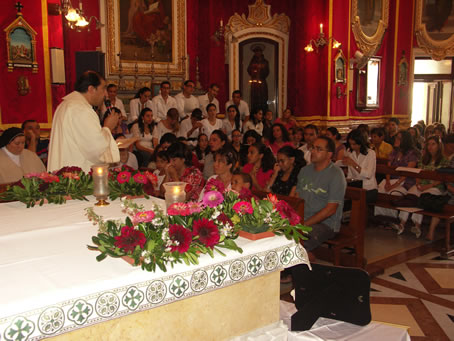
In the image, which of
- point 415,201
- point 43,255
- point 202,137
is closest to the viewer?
point 43,255

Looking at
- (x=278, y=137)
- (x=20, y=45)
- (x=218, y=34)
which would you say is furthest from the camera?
(x=218, y=34)

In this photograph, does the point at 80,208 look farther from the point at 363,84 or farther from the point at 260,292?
the point at 363,84

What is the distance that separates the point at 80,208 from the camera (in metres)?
2.86

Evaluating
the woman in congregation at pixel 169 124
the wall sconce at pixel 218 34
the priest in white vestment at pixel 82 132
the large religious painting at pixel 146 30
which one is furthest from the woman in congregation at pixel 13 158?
the wall sconce at pixel 218 34

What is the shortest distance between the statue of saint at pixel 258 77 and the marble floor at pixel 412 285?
7007 mm

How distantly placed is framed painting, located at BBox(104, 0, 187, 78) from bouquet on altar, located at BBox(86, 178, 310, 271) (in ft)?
26.8

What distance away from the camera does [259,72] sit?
12391 mm

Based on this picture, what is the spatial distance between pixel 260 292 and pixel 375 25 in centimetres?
1282

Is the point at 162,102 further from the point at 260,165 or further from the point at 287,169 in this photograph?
the point at 287,169

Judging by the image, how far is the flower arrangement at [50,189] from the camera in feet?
9.80

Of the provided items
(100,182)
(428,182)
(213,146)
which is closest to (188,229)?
(100,182)

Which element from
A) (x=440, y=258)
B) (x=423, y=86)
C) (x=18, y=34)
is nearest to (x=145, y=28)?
(x=18, y=34)

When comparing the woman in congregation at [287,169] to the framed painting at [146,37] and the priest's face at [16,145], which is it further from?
the framed painting at [146,37]

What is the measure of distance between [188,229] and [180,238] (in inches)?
3.5
